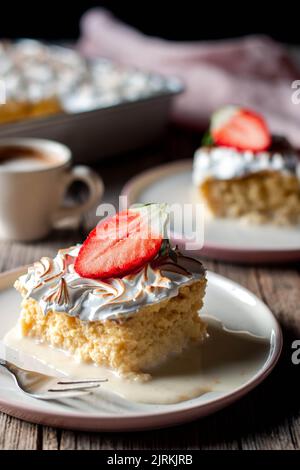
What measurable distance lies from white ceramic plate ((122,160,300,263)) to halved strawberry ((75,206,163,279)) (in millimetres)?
561

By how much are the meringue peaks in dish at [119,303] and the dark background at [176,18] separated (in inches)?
126

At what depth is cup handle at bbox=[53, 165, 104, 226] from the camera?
87.4 inches

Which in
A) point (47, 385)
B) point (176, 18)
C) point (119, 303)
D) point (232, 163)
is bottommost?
point (176, 18)

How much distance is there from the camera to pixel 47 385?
1328 millimetres

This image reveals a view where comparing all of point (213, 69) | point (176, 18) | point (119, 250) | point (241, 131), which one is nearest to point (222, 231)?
point (241, 131)

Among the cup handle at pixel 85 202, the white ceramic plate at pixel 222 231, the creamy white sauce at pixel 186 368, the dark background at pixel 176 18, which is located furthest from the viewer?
the dark background at pixel 176 18

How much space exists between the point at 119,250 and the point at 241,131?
1.02 m

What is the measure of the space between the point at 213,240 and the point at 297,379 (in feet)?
2.12

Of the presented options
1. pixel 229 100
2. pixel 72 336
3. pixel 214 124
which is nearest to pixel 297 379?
pixel 72 336

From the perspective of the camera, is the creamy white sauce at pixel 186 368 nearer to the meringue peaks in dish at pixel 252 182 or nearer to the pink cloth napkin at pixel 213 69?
the meringue peaks in dish at pixel 252 182

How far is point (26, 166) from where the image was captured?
2.23 m

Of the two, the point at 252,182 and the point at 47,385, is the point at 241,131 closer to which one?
the point at 252,182

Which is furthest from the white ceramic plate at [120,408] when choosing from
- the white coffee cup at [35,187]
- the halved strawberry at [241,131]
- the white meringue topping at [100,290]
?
the halved strawberry at [241,131]

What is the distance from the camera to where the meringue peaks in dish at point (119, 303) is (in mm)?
1385
